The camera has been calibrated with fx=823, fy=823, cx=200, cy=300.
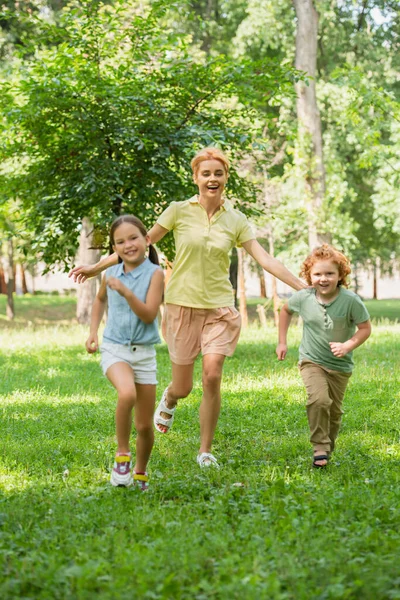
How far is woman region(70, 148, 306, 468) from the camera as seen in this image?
19.7 feet

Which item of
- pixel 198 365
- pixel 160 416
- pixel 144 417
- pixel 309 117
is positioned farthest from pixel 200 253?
pixel 309 117

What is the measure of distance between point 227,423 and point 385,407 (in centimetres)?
176

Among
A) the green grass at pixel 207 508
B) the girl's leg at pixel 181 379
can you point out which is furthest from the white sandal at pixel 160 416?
the girl's leg at pixel 181 379

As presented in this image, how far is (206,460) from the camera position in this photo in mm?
5957

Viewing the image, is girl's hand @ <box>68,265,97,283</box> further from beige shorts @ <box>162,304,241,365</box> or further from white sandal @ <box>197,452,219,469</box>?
white sandal @ <box>197,452,219,469</box>

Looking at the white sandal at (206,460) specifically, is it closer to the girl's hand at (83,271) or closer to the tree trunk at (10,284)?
the girl's hand at (83,271)

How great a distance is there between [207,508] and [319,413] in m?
1.48

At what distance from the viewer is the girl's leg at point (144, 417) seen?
5.23 metres

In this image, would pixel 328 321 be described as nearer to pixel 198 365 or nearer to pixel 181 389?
pixel 181 389

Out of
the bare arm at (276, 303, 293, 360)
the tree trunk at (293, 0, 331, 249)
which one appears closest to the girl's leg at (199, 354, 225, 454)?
the bare arm at (276, 303, 293, 360)

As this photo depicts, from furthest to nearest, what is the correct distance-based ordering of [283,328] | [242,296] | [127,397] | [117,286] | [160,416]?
1. [242,296]
2. [160,416]
3. [283,328]
4. [127,397]
5. [117,286]

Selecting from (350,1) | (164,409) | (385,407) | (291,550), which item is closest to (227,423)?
(164,409)

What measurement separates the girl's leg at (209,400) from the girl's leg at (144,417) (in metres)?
0.81

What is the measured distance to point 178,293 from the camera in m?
6.08
